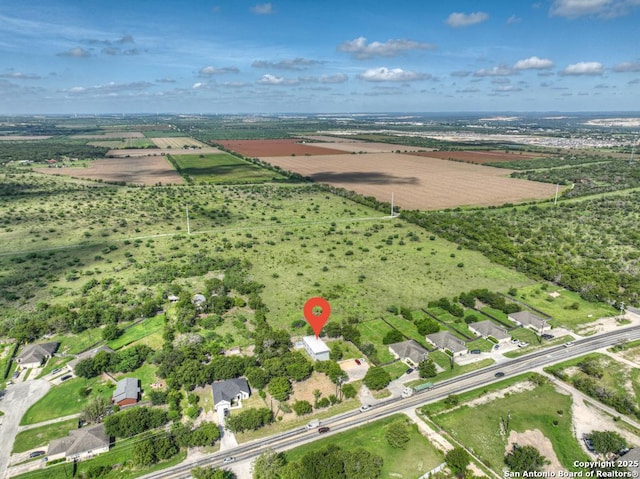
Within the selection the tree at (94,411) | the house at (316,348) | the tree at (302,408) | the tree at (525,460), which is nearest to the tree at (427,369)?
the house at (316,348)

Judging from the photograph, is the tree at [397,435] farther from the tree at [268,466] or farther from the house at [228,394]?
the house at [228,394]

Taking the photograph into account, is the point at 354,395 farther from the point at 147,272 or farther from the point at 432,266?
the point at 147,272

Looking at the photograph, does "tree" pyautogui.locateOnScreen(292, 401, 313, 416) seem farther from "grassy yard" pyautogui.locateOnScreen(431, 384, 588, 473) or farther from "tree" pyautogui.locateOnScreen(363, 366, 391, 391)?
"grassy yard" pyautogui.locateOnScreen(431, 384, 588, 473)

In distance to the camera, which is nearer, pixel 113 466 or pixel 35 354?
pixel 113 466

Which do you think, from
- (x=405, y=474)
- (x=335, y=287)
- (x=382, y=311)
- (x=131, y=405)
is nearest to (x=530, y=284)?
(x=382, y=311)

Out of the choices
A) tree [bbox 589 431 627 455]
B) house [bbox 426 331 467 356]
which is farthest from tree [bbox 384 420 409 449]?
tree [bbox 589 431 627 455]

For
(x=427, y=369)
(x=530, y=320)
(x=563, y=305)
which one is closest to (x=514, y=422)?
(x=427, y=369)

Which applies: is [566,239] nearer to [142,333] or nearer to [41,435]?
[142,333]
